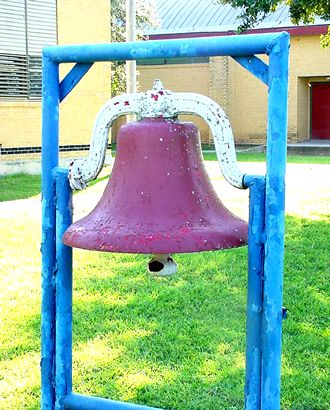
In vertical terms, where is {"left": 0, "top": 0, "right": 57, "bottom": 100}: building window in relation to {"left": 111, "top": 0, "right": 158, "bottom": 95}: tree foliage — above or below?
below

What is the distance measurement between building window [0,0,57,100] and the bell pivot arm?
12629 mm

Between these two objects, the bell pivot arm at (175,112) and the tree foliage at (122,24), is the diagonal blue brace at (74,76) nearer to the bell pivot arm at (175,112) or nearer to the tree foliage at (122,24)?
the bell pivot arm at (175,112)

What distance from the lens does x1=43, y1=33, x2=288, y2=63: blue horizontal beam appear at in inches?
87.3

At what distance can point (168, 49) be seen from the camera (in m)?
2.35

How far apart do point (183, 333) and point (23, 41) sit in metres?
11.3

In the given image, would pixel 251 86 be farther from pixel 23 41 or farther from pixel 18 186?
pixel 18 186

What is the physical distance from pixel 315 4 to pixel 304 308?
4.79 m

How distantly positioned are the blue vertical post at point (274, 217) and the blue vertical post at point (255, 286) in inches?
1.0

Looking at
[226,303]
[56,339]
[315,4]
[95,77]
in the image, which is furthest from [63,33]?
[56,339]

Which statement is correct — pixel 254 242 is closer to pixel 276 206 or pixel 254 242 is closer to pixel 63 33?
pixel 276 206

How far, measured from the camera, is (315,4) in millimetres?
8844

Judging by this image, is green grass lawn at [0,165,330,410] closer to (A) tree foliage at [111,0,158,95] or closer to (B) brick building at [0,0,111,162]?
(B) brick building at [0,0,111,162]

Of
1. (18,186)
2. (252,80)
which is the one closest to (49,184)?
(18,186)

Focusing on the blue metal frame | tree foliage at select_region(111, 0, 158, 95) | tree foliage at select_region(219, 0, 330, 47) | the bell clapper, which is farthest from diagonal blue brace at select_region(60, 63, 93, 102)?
tree foliage at select_region(111, 0, 158, 95)
